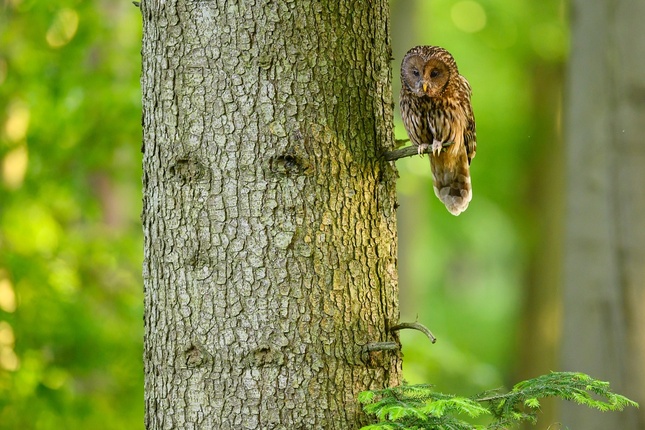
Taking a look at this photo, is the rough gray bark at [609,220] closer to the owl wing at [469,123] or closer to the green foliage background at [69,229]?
the green foliage background at [69,229]

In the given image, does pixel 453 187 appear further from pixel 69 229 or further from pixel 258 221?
pixel 69 229

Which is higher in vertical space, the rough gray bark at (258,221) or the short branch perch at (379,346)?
the rough gray bark at (258,221)

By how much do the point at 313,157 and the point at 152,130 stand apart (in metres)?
0.59

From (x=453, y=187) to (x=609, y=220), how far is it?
2.39 meters

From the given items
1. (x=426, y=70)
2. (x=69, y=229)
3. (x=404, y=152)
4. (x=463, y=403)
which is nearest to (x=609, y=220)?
(x=426, y=70)

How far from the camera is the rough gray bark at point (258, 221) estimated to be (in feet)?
8.99

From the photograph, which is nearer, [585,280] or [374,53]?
[374,53]

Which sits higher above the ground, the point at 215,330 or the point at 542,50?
the point at 542,50

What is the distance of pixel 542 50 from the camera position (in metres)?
11.1

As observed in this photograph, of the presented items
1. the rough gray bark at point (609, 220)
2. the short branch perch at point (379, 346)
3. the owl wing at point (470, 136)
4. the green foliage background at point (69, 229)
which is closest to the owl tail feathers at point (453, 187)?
the owl wing at point (470, 136)

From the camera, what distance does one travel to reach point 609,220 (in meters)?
5.78

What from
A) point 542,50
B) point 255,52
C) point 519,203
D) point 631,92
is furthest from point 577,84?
point 519,203

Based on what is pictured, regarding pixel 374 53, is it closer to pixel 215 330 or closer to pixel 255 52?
pixel 255 52

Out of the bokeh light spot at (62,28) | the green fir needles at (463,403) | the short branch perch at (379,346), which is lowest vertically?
the green fir needles at (463,403)
